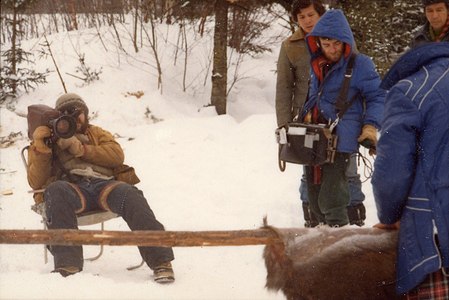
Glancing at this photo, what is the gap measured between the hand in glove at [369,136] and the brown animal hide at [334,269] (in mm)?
1309

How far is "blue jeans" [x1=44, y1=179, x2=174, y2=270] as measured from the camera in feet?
12.9

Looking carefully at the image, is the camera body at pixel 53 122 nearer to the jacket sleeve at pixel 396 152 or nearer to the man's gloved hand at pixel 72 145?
the man's gloved hand at pixel 72 145

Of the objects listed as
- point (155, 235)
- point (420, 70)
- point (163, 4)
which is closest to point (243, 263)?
point (155, 235)

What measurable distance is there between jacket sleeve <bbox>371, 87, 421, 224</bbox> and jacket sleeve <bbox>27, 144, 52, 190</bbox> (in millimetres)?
2878

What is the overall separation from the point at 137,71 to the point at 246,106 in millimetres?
2284

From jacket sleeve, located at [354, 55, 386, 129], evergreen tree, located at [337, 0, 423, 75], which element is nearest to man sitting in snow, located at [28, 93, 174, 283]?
jacket sleeve, located at [354, 55, 386, 129]

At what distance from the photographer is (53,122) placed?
4262mm

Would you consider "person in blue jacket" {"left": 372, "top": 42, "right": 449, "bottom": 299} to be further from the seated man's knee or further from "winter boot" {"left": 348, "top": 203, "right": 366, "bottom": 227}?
the seated man's knee

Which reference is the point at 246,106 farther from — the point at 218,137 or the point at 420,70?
the point at 420,70

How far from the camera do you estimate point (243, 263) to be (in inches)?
177

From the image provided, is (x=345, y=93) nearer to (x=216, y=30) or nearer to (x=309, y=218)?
(x=309, y=218)

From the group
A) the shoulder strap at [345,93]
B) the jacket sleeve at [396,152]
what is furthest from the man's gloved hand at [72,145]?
the jacket sleeve at [396,152]

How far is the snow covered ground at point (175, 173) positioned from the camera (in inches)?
130

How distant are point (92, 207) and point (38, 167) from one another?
52cm
